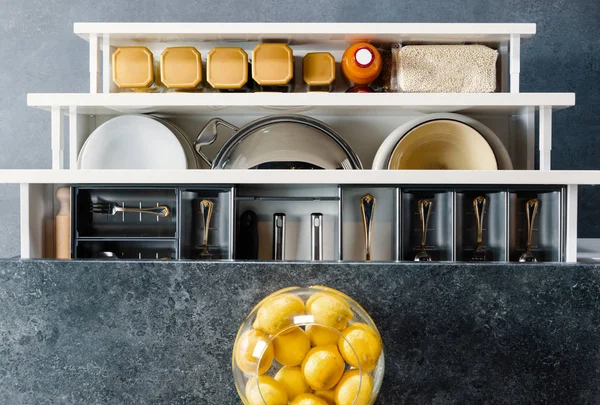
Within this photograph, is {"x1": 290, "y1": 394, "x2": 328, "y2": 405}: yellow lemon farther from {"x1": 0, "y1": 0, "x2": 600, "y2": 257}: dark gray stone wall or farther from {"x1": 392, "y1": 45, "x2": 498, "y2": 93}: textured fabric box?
{"x1": 0, "y1": 0, "x2": 600, "y2": 257}: dark gray stone wall

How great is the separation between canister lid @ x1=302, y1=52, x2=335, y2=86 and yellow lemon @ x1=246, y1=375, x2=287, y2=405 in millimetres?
753

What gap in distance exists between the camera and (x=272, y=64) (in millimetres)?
1305

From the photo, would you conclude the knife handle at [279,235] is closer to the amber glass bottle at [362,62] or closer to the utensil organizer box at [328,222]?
the utensil organizer box at [328,222]

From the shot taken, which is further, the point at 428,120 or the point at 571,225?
the point at 428,120

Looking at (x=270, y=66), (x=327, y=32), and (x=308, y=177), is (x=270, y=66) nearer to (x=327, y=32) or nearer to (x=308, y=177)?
(x=327, y=32)

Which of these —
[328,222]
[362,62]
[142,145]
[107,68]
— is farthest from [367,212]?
[107,68]

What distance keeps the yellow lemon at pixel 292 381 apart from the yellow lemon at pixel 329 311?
86 mm

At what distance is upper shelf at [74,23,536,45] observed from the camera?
4.17 feet

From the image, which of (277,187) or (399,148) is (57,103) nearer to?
(277,187)

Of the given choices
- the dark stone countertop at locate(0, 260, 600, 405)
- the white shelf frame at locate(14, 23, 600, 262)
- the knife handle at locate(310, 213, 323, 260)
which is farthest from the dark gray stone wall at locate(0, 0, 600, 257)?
the knife handle at locate(310, 213, 323, 260)

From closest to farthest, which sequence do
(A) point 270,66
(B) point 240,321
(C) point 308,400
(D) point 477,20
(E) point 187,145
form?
(C) point 308,400 < (B) point 240,321 < (A) point 270,66 < (E) point 187,145 < (D) point 477,20

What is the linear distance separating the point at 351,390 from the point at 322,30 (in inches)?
32.7

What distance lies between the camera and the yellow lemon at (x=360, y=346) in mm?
829

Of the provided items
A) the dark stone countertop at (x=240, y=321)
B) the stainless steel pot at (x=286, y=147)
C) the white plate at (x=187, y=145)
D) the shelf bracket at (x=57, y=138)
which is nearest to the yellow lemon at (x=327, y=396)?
the dark stone countertop at (x=240, y=321)
